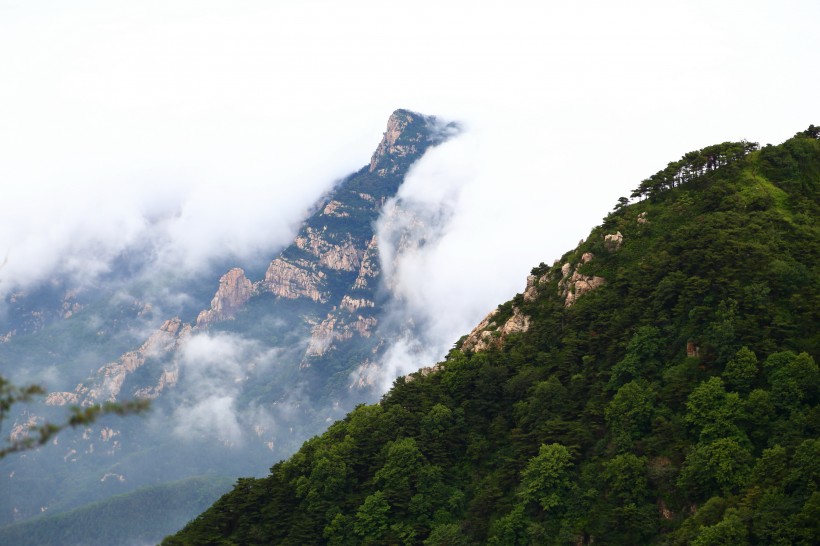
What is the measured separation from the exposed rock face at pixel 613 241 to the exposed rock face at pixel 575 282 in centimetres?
375

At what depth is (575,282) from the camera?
149 meters

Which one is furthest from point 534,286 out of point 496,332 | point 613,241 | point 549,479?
point 549,479

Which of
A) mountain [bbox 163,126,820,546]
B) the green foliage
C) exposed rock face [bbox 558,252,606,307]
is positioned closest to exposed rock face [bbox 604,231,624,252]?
mountain [bbox 163,126,820,546]

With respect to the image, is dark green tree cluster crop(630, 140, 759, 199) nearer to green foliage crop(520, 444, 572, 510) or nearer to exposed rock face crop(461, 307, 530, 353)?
exposed rock face crop(461, 307, 530, 353)

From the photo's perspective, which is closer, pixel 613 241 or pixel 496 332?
pixel 613 241

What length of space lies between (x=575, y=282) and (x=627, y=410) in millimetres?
41575

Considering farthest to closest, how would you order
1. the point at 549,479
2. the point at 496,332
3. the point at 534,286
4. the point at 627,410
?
1. the point at 534,286
2. the point at 496,332
3. the point at 627,410
4. the point at 549,479

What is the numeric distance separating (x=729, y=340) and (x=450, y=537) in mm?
46560

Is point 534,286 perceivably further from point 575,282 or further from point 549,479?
point 549,479

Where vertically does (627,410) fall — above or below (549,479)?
above

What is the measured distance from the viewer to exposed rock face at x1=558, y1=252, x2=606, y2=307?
146m

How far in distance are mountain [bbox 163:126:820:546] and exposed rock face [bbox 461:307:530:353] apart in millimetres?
468

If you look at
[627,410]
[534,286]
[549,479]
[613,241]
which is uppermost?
[534,286]

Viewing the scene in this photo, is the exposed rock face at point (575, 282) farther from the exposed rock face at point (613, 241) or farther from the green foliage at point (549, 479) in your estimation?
the green foliage at point (549, 479)
